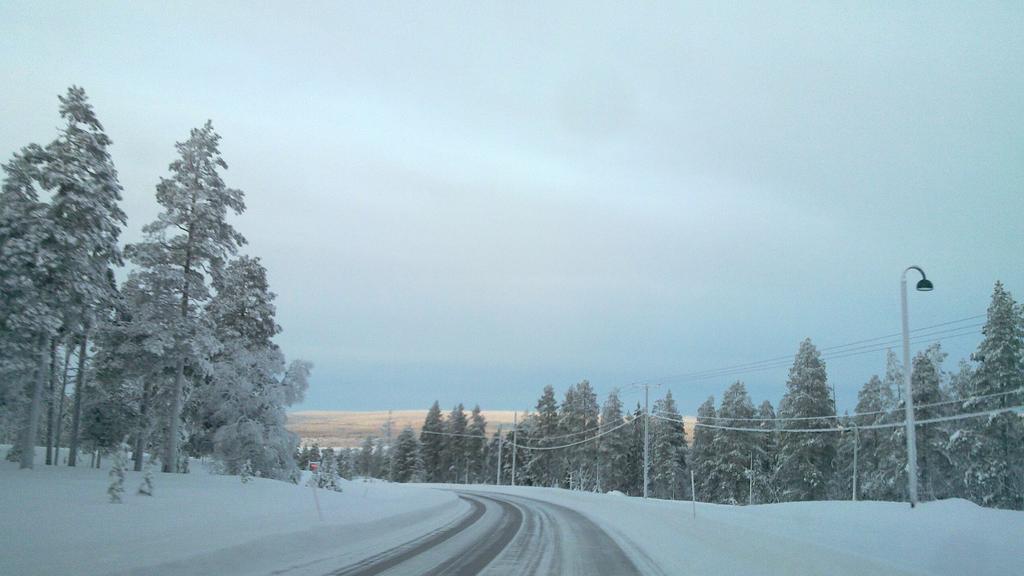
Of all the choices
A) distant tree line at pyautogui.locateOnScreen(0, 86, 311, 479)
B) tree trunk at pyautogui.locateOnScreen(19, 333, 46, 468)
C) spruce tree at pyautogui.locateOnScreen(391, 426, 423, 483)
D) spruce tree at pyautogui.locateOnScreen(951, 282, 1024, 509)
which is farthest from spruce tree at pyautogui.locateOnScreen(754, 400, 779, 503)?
tree trunk at pyautogui.locateOnScreen(19, 333, 46, 468)

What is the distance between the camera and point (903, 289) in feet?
64.9

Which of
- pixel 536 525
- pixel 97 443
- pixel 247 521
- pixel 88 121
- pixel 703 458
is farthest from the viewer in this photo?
pixel 703 458

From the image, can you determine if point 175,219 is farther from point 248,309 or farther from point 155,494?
point 155,494

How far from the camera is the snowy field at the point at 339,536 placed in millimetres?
10492

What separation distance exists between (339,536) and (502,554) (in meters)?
3.89

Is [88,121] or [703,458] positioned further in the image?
[703,458]

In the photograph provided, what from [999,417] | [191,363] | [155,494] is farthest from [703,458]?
[155,494]

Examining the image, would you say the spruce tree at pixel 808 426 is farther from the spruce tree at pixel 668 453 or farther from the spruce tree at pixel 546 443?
the spruce tree at pixel 546 443

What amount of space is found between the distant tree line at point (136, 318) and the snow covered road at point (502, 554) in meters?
16.1

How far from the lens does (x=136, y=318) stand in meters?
28.8

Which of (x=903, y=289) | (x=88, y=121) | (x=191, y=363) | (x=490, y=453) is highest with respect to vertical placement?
(x=88, y=121)

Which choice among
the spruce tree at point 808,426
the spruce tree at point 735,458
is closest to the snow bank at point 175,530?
the spruce tree at point 808,426

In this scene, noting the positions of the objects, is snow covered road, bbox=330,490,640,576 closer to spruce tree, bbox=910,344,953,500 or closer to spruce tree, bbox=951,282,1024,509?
spruce tree, bbox=951,282,1024,509

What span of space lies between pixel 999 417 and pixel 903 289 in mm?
27875
